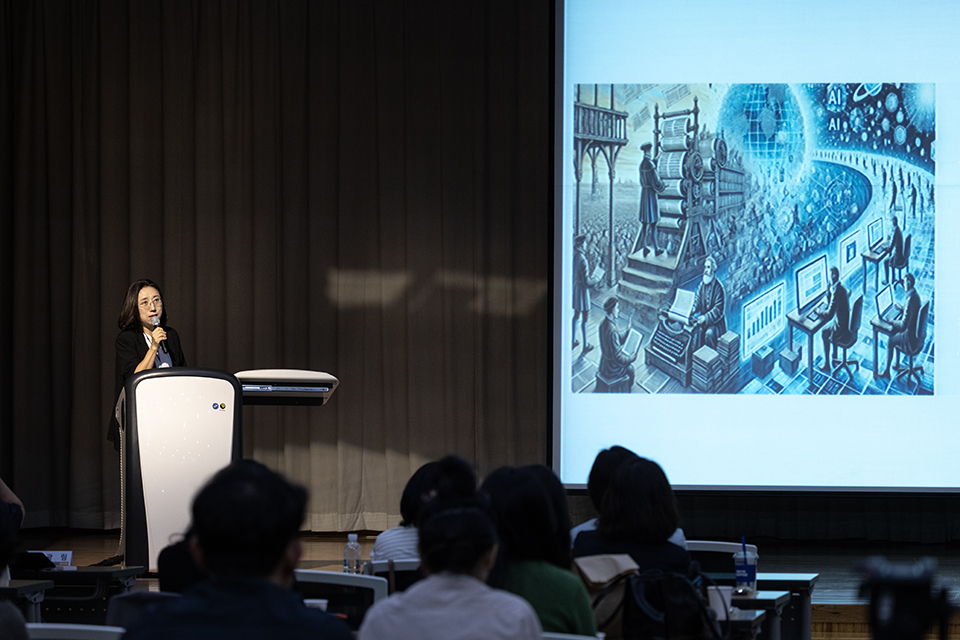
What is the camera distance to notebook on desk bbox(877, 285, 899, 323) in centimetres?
532

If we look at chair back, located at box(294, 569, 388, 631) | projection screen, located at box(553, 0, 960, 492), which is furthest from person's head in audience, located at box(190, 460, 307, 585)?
projection screen, located at box(553, 0, 960, 492)

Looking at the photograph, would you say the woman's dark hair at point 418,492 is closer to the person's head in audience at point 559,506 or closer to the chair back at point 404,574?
the chair back at point 404,574

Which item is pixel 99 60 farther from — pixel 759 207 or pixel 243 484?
pixel 243 484

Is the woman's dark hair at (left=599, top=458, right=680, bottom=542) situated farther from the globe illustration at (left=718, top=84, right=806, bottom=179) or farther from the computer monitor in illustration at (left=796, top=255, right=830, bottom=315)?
the globe illustration at (left=718, top=84, right=806, bottom=179)

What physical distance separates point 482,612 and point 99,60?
5.61 meters

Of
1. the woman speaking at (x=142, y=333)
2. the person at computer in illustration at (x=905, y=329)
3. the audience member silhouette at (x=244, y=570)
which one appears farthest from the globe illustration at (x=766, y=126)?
the audience member silhouette at (x=244, y=570)

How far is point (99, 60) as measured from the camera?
6363 mm

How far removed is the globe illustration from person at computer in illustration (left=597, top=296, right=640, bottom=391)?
1031 millimetres

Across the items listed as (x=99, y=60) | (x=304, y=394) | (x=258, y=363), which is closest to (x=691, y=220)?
(x=304, y=394)

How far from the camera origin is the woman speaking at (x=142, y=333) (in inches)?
192

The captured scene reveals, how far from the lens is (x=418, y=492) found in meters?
2.71

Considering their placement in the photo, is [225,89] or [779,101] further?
[225,89]

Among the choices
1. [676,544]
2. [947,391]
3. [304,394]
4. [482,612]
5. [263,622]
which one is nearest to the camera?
[263,622]

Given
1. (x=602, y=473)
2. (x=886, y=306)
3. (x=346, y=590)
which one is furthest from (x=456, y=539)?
(x=886, y=306)
